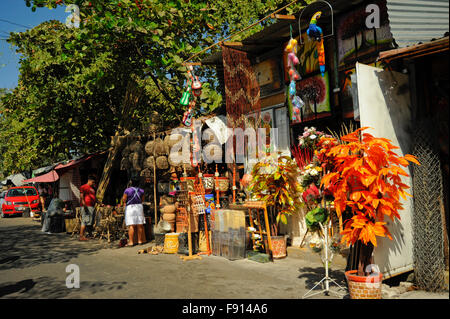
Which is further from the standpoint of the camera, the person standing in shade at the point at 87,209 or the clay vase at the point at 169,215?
the person standing in shade at the point at 87,209

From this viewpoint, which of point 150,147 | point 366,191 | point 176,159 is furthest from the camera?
point 150,147

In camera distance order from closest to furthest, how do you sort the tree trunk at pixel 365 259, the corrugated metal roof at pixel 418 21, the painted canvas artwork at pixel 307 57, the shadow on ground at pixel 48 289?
the tree trunk at pixel 365 259
the corrugated metal roof at pixel 418 21
the shadow on ground at pixel 48 289
the painted canvas artwork at pixel 307 57

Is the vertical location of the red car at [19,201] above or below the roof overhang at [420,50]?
below

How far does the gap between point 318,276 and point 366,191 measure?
246 centimetres

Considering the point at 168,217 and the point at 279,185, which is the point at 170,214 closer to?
the point at 168,217

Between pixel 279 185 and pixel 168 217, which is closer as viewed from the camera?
pixel 279 185

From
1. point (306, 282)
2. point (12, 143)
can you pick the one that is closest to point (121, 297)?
point (306, 282)

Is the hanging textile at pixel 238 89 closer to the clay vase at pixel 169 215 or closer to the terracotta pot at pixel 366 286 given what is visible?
the clay vase at pixel 169 215

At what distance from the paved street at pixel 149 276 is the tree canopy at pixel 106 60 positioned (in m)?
5.59

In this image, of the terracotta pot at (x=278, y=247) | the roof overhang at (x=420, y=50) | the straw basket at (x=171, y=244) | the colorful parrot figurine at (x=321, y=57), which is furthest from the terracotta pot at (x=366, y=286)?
the straw basket at (x=171, y=244)

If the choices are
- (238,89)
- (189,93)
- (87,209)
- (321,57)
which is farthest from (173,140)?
(321,57)

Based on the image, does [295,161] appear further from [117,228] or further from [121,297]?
[117,228]

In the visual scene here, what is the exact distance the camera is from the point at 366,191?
15.2 ft

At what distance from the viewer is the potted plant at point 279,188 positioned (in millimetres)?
7832
